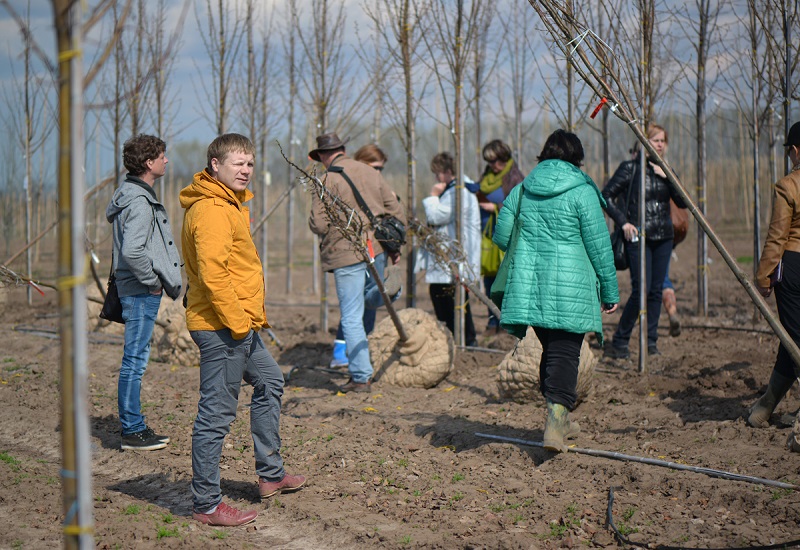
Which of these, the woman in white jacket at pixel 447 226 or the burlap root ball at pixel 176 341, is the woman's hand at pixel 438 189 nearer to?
the woman in white jacket at pixel 447 226

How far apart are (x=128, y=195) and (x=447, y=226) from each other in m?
3.80

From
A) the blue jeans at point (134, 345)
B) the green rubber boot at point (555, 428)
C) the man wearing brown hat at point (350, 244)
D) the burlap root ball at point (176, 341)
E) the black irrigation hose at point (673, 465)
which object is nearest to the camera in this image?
the black irrigation hose at point (673, 465)

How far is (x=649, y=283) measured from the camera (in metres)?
7.18

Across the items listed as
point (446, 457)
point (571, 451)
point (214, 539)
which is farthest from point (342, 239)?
point (214, 539)

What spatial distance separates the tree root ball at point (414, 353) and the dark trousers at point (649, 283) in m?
1.59

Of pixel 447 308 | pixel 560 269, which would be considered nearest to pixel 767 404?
pixel 560 269

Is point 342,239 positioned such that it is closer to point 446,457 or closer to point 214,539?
point 446,457

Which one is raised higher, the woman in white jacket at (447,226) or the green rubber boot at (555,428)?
the woman in white jacket at (447,226)

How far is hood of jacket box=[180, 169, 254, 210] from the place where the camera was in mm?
3775

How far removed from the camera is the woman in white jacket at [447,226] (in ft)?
25.3

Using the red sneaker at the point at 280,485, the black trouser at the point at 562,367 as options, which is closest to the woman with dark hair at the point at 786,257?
the black trouser at the point at 562,367

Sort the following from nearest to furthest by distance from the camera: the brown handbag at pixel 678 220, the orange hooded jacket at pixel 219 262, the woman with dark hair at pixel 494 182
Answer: the orange hooded jacket at pixel 219 262
the brown handbag at pixel 678 220
the woman with dark hair at pixel 494 182

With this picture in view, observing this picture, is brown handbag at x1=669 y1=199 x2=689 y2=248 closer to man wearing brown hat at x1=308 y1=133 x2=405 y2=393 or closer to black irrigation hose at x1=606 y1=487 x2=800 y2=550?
man wearing brown hat at x1=308 y1=133 x2=405 y2=393

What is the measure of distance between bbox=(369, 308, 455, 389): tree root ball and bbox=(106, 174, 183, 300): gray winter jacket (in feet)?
7.59
